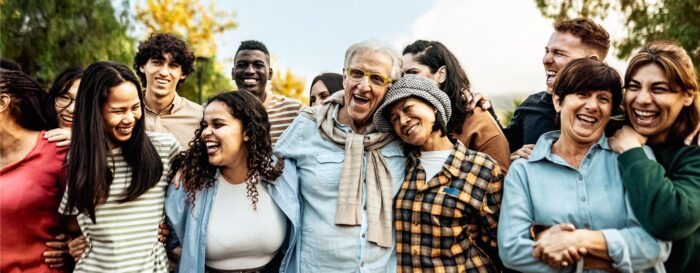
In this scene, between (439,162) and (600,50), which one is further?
(600,50)

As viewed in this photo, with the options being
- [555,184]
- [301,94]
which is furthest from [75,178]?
[301,94]

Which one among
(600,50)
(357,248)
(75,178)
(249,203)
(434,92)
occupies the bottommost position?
(357,248)

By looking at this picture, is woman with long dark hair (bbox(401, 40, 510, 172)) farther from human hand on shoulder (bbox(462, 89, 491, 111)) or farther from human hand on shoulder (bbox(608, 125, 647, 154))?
human hand on shoulder (bbox(608, 125, 647, 154))

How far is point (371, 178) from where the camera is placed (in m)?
3.44

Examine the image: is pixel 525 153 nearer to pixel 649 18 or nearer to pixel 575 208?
pixel 575 208

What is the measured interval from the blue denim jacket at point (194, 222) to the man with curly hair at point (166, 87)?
1.00 meters

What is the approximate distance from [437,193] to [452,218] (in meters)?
0.18

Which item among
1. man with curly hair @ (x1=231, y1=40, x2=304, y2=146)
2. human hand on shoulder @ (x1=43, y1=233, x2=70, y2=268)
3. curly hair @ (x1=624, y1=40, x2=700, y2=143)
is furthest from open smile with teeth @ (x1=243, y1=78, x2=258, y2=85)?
curly hair @ (x1=624, y1=40, x2=700, y2=143)

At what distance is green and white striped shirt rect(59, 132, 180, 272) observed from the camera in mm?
3145

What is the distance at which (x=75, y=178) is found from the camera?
10.0 ft

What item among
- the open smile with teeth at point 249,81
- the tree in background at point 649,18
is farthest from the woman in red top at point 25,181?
the tree in background at point 649,18

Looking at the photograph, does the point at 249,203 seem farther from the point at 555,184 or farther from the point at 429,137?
the point at 555,184

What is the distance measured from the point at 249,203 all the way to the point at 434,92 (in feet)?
4.60

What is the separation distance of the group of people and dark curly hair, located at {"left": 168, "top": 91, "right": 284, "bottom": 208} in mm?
10
